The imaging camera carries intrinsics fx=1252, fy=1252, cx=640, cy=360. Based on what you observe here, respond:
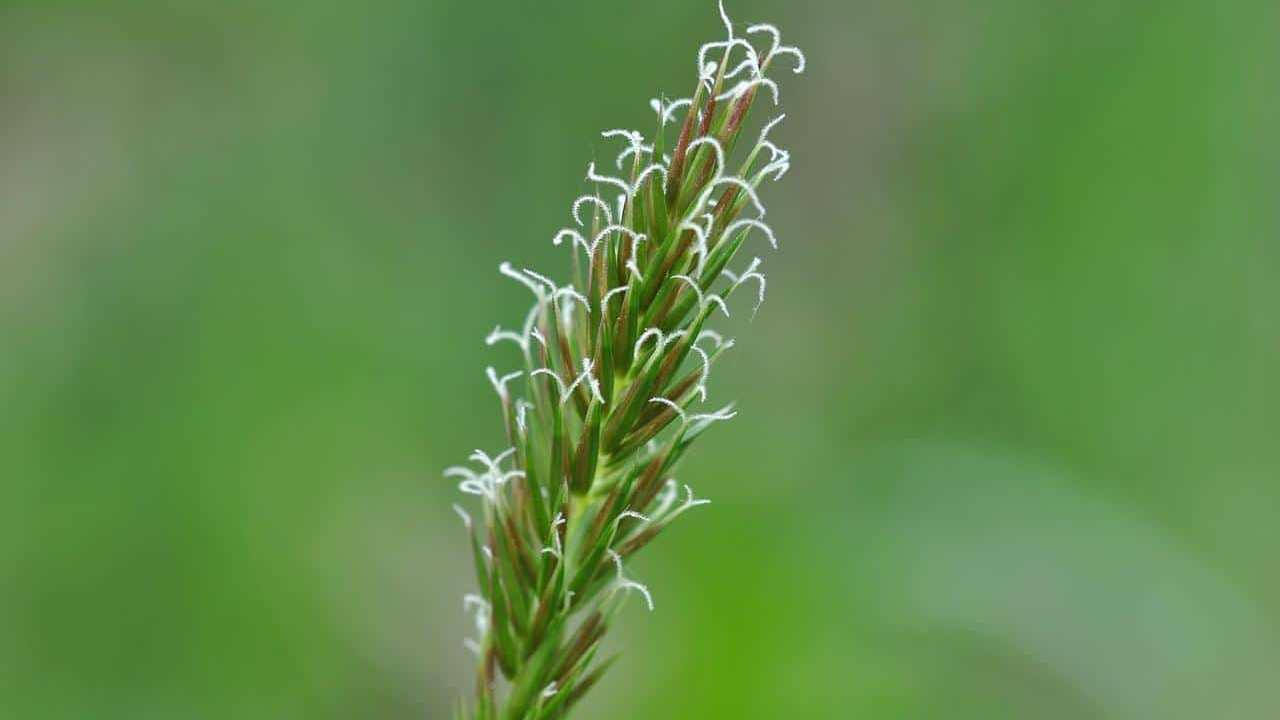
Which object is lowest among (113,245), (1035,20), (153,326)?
(153,326)

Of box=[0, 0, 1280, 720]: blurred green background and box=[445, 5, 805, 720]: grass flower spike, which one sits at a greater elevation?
box=[0, 0, 1280, 720]: blurred green background

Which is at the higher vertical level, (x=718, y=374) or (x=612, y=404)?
(x=718, y=374)

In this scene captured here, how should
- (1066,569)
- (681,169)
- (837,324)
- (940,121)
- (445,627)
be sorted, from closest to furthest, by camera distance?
1. (681,169)
2. (1066,569)
3. (445,627)
4. (837,324)
5. (940,121)

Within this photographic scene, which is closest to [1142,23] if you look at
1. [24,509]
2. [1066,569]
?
[1066,569]

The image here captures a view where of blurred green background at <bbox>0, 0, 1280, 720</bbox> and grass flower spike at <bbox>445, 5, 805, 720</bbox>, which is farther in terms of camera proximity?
blurred green background at <bbox>0, 0, 1280, 720</bbox>

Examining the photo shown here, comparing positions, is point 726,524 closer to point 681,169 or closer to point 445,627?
point 445,627
